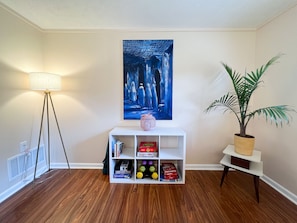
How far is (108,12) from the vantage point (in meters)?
2.01

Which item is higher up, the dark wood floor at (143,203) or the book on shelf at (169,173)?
the book on shelf at (169,173)

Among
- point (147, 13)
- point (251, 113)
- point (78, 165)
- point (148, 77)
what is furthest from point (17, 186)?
point (251, 113)

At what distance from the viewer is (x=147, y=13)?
204cm

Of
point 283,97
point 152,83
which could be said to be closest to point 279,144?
point 283,97

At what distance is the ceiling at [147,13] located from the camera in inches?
71.2

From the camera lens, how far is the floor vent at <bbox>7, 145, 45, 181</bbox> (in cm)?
198

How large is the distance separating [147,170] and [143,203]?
0.57 metres

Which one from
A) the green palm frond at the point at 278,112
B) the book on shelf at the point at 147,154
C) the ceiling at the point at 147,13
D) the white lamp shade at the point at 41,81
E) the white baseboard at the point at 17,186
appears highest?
the ceiling at the point at 147,13

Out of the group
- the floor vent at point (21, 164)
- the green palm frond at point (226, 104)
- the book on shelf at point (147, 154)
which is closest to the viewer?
the floor vent at point (21, 164)

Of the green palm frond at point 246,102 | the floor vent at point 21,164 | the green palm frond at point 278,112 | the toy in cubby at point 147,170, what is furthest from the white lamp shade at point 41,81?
the green palm frond at point 278,112

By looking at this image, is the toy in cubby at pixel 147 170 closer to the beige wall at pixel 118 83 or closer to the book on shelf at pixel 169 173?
the book on shelf at pixel 169 173

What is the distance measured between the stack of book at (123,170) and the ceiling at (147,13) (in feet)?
6.93

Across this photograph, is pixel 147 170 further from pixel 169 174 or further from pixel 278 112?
pixel 278 112

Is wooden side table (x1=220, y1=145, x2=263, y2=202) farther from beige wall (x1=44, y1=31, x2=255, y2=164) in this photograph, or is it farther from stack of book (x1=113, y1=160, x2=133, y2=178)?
stack of book (x1=113, y1=160, x2=133, y2=178)
